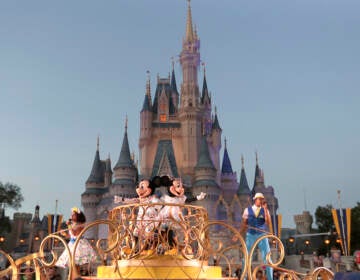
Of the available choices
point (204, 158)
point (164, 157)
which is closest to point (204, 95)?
point (204, 158)

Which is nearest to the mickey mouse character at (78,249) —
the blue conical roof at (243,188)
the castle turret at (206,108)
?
the blue conical roof at (243,188)

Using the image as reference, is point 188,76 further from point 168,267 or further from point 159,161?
point 168,267

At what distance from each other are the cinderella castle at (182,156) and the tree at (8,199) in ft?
34.8

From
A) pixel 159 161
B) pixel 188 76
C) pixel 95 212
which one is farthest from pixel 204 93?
pixel 95 212

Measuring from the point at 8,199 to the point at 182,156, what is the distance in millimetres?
25923

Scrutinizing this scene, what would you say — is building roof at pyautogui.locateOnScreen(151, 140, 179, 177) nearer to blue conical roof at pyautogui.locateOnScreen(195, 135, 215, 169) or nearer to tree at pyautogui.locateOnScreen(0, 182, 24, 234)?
blue conical roof at pyautogui.locateOnScreen(195, 135, 215, 169)

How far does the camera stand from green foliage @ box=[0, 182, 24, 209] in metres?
43.7

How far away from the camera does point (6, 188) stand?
45.8 metres

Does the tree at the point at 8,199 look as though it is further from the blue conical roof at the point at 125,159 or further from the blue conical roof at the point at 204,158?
the blue conical roof at the point at 204,158

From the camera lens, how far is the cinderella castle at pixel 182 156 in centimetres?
5294

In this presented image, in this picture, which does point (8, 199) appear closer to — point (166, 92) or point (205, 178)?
point (205, 178)

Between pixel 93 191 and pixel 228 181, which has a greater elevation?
pixel 228 181

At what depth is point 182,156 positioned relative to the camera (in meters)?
58.8

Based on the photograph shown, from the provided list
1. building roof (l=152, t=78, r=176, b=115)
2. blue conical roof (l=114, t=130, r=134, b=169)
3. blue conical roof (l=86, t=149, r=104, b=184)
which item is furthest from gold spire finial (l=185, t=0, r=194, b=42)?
blue conical roof (l=86, t=149, r=104, b=184)
